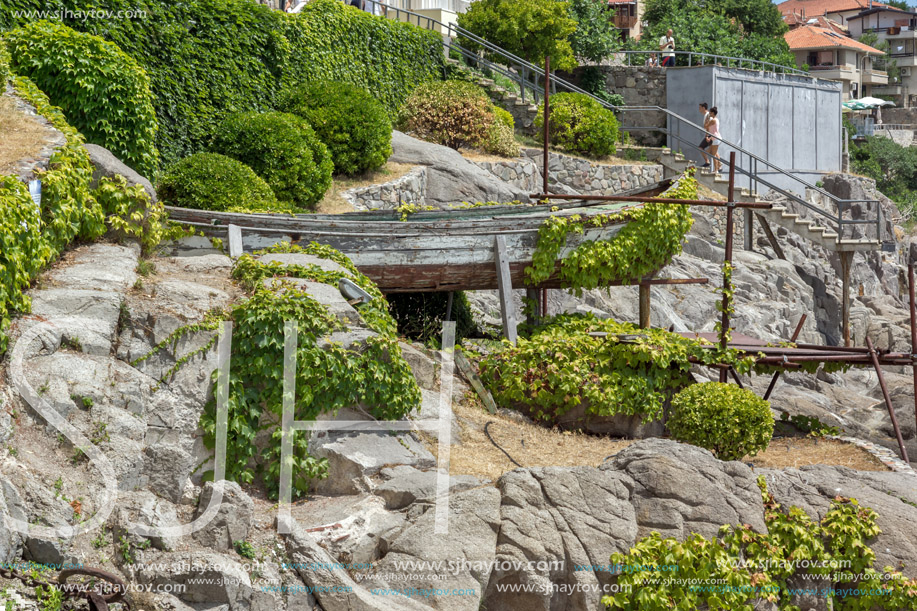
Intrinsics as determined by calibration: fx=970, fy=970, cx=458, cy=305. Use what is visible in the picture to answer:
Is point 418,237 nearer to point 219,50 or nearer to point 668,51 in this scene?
point 219,50

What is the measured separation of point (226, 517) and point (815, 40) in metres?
59.3

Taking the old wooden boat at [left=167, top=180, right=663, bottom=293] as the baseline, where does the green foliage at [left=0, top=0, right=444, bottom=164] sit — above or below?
above

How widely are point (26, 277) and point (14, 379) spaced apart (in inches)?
39.0

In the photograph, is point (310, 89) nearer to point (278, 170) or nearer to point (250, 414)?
point (278, 170)

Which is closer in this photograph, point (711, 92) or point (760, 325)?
point (760, 325)

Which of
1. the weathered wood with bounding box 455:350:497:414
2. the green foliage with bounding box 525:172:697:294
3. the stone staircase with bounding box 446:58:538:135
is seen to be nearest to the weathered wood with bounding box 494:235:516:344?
the green foliage with bounding box 525:172:697:294

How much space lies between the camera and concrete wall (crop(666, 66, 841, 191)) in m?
28.5

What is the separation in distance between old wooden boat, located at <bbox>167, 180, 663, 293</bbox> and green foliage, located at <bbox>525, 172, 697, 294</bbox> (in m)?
0.11

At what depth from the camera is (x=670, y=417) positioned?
11672 mm

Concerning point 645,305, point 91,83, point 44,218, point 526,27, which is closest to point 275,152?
point 91,83

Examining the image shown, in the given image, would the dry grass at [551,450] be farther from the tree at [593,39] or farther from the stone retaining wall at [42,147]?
the tree at [593,39]

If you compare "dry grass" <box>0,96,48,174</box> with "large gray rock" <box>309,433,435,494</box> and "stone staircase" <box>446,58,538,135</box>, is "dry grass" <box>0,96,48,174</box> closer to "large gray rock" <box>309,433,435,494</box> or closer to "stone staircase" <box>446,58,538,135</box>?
"large gray rock" <box>309,433,435,494</box>

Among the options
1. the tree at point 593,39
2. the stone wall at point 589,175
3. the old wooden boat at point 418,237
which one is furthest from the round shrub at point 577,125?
the old wooden boat at point 418,237

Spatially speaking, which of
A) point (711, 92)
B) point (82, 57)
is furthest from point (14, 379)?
point (711, 92)
